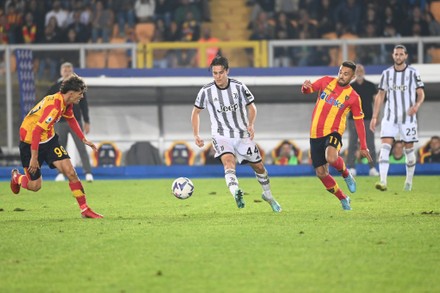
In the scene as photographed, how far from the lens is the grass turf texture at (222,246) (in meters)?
7.73

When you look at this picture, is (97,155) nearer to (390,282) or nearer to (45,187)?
(45,187)

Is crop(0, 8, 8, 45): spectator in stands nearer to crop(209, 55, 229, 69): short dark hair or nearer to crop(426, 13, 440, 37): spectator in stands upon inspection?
crop(426, 13, 440, 37): spectator in stands

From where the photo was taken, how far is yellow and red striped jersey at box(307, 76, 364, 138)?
1290cm

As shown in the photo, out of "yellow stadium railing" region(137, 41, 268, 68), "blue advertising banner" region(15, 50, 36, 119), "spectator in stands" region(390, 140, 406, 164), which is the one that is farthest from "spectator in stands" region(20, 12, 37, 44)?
"spectator in stands" region(390, 140, 406, 164)

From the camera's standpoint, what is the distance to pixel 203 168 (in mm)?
23281

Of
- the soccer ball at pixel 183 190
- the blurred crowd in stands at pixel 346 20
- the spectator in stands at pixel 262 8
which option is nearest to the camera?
the soccer ball at pixel 183 190

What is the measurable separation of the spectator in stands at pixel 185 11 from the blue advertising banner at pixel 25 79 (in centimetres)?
Answer: 441

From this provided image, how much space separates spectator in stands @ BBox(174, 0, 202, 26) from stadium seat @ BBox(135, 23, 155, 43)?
2.28ft

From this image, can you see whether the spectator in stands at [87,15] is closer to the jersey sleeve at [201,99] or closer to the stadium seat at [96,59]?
the stadium seat at [96,59]

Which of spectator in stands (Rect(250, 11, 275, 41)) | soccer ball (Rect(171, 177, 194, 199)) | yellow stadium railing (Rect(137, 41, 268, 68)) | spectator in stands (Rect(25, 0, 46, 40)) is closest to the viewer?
soccer ball (Rect(171, 177, 194, 199))

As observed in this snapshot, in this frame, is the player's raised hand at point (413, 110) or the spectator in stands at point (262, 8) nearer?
the player's raised hand at point (413, 110)

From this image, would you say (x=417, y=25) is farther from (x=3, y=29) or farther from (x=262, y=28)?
(x=3, y=29)

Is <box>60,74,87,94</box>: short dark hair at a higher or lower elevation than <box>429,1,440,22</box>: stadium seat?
lower

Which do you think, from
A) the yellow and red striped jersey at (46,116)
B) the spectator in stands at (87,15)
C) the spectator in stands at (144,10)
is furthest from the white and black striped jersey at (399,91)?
the spectator in stands at (87,15)
